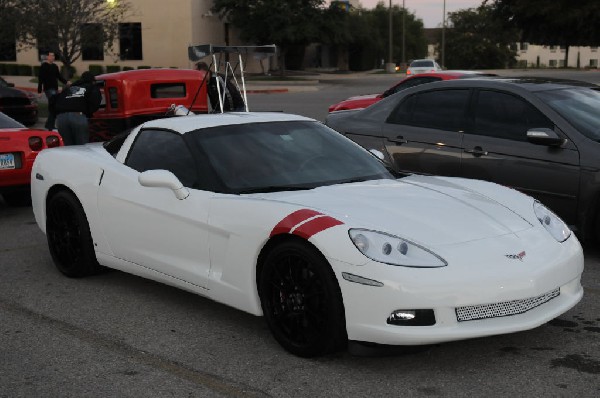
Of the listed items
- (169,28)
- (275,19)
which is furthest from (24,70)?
(275,19)

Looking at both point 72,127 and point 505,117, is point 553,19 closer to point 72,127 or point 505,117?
point 72,127

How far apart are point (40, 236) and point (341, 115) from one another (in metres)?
3.40

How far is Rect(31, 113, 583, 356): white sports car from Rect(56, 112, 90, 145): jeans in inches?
209

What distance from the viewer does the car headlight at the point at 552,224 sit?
16.4ft

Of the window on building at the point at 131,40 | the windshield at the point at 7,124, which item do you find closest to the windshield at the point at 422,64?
the window on building at the point at 131,40

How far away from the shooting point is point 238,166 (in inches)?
215

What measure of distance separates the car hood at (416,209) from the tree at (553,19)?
23.6m

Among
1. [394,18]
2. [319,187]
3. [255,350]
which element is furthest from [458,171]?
[394,18]

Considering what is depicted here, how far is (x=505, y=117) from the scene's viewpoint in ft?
25.1

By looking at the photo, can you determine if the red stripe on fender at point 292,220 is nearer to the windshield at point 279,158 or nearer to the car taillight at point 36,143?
the windshield at point 279,158

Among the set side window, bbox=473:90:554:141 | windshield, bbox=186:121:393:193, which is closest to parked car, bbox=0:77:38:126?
side window, bbox=473:90:554:141

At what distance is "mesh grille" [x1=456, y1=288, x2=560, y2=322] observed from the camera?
4.32 metres

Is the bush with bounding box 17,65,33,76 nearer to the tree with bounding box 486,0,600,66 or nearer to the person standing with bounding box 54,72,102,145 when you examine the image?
the tree with bounding box 486,0,600,66

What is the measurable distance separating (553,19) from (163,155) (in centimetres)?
2486
